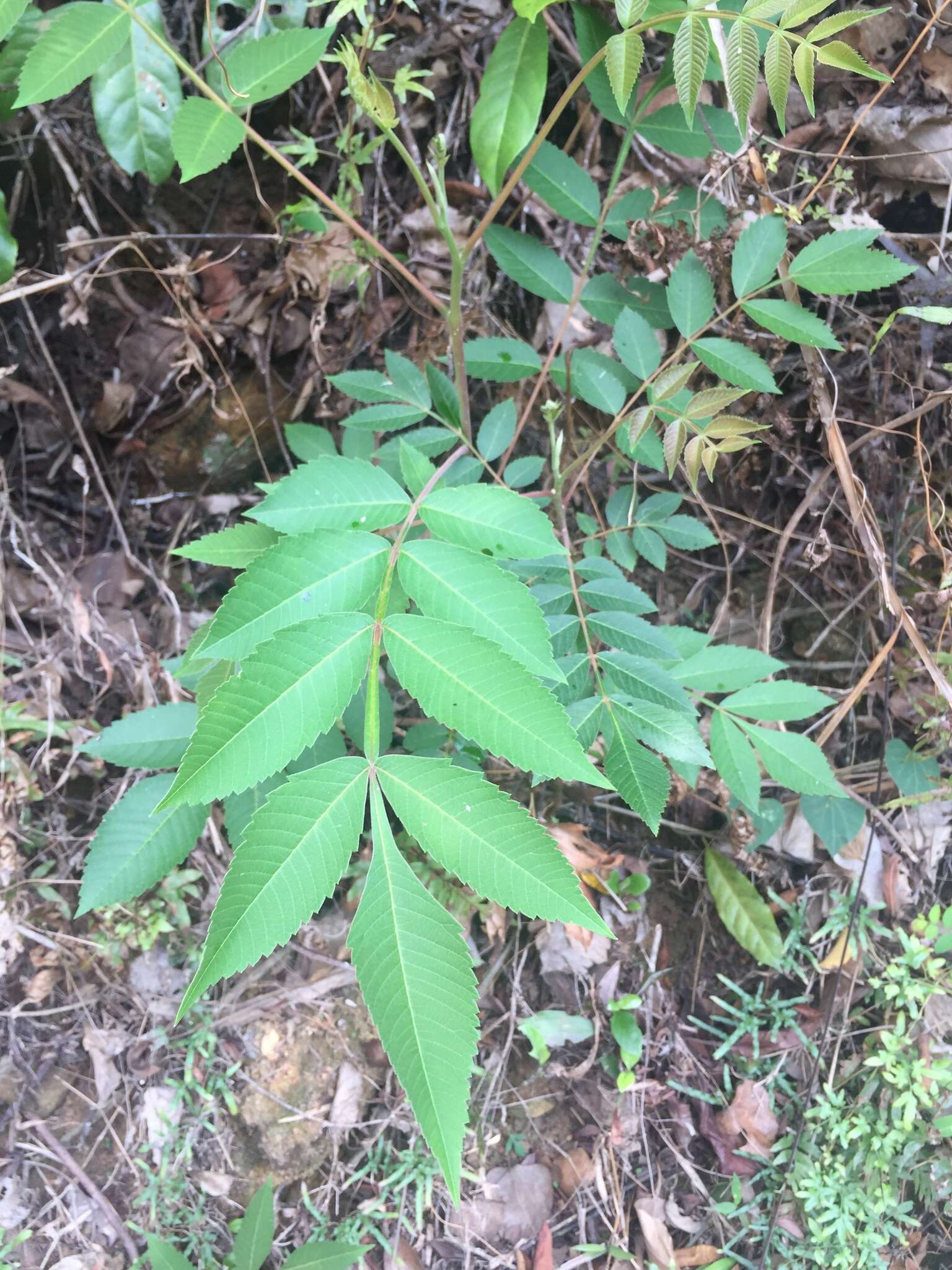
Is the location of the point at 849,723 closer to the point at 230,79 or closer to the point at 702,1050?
the point at 702,1050

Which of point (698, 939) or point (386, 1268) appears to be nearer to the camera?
point (386, 1268)

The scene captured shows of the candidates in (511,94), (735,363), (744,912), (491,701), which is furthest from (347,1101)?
(511,94)

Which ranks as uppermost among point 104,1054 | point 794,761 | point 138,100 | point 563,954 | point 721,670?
point 138,100

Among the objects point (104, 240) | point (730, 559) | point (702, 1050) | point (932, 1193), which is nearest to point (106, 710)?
point (104, 240)

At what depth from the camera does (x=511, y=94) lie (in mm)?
1385

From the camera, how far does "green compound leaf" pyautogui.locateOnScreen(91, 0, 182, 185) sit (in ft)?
4.70

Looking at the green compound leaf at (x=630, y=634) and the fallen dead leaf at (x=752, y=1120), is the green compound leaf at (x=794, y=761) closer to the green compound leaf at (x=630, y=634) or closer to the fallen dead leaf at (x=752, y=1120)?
the green compound leaf at (x=630, y=634)

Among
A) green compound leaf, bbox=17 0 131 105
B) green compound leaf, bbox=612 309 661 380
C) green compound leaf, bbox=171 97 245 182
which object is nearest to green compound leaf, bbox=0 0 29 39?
green compound leaf, bbox=17 0 131 105

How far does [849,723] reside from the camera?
2035 mm

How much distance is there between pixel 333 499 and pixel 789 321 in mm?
916

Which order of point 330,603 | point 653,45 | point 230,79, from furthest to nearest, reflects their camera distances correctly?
1. point 653,45
2. point 230,79
3. point 330,603

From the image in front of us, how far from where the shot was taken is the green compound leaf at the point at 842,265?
52.4 inches

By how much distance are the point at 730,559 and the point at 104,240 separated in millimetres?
1739

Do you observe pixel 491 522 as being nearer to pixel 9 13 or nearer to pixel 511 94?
pixel 511 94
